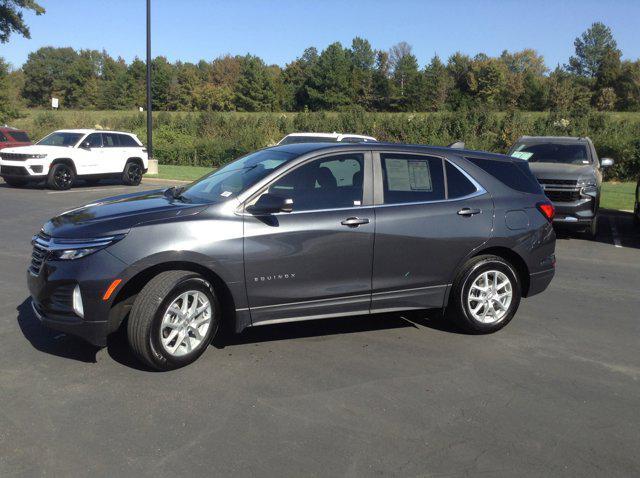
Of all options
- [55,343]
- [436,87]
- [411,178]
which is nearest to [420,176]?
[411,178]

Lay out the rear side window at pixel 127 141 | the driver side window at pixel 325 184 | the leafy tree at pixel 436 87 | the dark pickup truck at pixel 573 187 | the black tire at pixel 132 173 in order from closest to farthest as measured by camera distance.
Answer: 1. the driver side window at pixel 325 184
2. the dark pickup truck at pixel 573 187
3. the black tire at pixel 132 173
4. the rear side window at pixel 127 141
5. the leafy tree at pixel 436 87

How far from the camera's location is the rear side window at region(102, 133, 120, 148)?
758 inches

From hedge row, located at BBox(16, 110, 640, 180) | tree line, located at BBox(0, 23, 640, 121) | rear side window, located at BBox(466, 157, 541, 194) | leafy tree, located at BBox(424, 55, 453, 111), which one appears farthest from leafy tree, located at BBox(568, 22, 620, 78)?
rear side window, located at BBox(466, 157, 541, 194)

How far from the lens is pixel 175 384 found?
447 cm

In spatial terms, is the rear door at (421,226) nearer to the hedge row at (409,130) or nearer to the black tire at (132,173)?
the black tire at (132,173)

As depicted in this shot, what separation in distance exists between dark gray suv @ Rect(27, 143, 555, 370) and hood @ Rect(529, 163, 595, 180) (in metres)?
5.42

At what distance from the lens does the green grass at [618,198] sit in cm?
1538

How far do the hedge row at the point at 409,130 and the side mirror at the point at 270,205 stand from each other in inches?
907

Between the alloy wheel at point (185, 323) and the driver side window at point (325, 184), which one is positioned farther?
the driver side window at point (325, 184)

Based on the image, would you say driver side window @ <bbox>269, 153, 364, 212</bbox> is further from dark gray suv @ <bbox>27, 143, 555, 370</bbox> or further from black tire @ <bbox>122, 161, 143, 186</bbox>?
black tire @ <bbox>122, 161, 143, 186</bbox>

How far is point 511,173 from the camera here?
238 inches

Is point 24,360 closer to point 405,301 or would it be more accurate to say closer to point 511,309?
point 405,301

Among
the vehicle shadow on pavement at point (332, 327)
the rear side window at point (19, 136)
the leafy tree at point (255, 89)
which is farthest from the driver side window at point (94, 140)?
the leafy tree at point (255, 89)

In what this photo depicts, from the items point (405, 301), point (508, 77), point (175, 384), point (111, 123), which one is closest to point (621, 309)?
point (405, 301)
